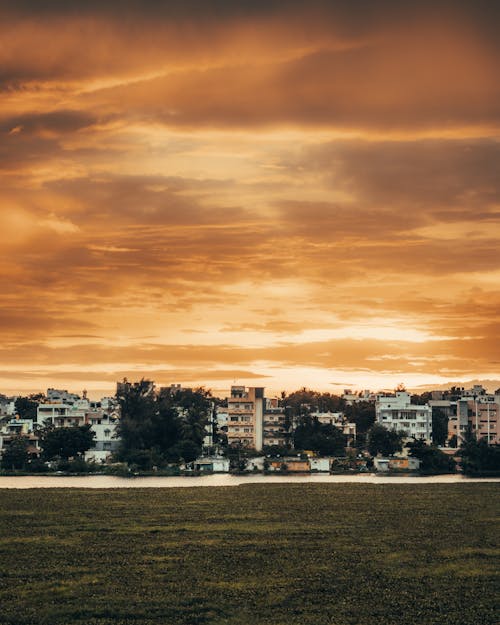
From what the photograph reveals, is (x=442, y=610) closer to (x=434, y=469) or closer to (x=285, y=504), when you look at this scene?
(x=285, y=504)

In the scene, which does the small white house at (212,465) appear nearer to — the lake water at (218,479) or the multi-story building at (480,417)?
the lake water at (218,479)

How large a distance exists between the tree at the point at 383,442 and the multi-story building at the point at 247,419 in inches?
524

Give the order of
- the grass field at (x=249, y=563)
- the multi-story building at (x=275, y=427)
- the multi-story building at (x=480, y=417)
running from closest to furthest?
1. the grass field at (x=249, y=563)
2. the multi-story building at (x=275, y=427)
3. the multi-story building at (x=480, y=417)

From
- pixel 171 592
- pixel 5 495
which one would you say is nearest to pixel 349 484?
pixel 5 495

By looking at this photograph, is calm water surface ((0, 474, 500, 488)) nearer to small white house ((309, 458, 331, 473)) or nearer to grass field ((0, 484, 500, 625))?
small white house ((309, 458, 331, 473))

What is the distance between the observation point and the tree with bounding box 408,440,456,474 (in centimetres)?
9948

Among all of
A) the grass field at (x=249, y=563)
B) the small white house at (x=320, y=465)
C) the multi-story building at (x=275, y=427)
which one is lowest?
the small white house at (x=320, y=465)

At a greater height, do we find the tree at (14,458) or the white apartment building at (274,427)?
the white apartment building at (274,427)

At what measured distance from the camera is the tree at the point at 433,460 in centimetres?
9948

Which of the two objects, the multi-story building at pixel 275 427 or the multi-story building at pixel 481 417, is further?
the multi-story building at pixel 481 417

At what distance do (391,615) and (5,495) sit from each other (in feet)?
138

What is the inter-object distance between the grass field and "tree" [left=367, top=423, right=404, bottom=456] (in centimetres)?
5828

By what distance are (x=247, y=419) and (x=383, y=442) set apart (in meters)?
16.4

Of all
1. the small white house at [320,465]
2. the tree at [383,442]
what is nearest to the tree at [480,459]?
the tree at [383,442]
